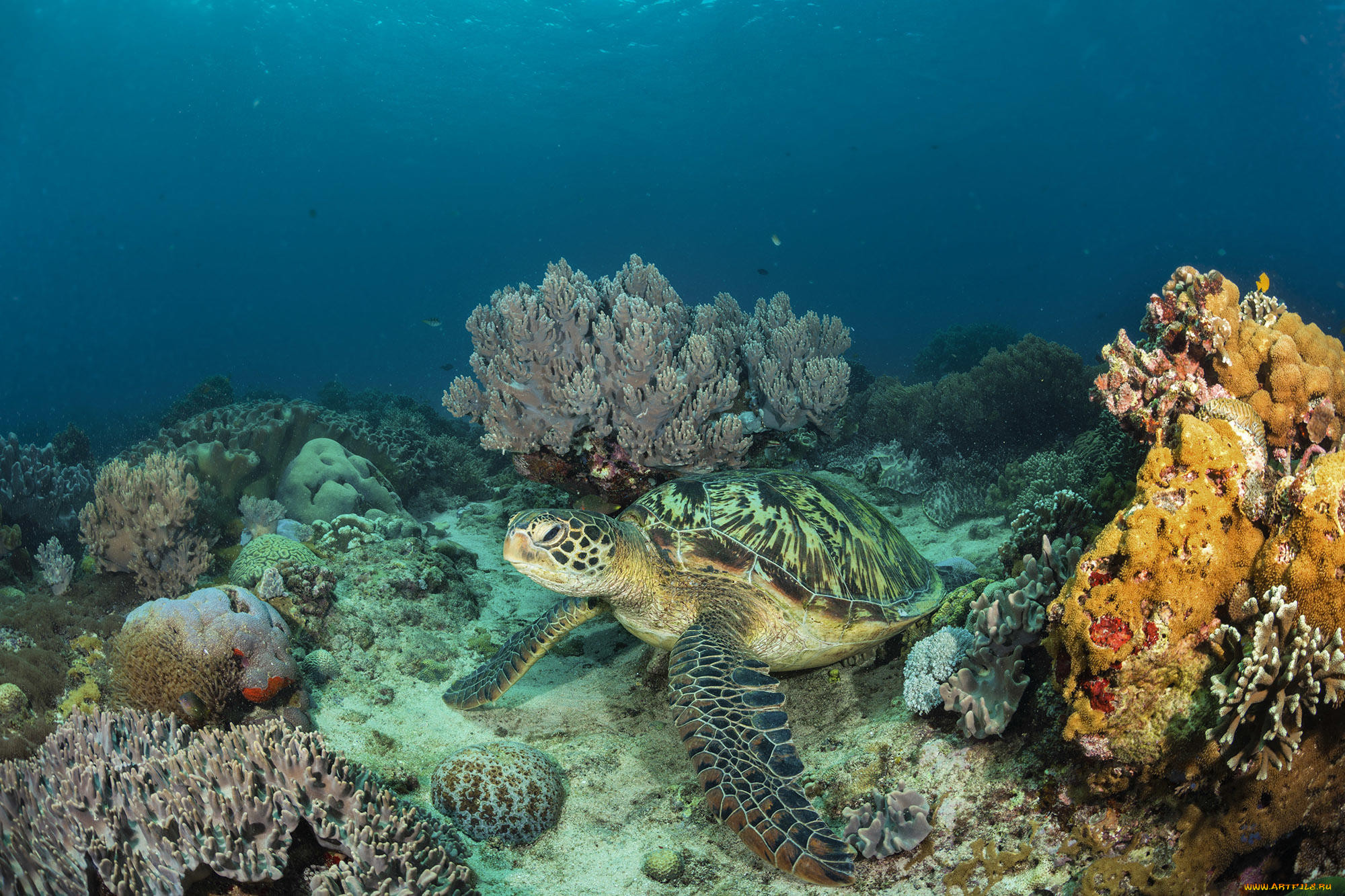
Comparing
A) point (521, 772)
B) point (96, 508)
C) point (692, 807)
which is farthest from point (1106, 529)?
point (96, 508)

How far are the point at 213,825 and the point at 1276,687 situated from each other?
10.8 feet

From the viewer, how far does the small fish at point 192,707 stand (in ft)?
9.52

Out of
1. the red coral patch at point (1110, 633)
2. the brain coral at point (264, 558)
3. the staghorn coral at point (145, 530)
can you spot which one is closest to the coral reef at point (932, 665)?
the red coral patch at point (1110, 633)

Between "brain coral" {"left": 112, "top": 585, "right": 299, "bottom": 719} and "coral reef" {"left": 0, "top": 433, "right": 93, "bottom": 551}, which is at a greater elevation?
"brain coral" {"left": 112, "top": 585, "right": 299, "bottom": 719}

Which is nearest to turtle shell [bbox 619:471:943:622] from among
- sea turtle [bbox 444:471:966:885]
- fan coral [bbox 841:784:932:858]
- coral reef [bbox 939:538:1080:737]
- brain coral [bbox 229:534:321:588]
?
sea turtle [bbox 444:471:966:885]

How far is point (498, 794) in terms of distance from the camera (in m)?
2.63

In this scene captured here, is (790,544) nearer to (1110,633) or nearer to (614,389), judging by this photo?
(1110,633)

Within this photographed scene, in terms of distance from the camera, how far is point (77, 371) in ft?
206

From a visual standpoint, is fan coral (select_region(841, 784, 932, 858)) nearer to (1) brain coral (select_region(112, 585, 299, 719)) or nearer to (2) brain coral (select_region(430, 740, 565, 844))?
(2) brain coral (select_region(430, 740, 565, 844))

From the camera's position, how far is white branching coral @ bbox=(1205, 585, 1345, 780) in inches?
62.2

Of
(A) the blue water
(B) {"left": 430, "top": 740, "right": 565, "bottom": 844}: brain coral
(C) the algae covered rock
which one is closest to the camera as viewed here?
(B) {"left": 430, "top": 740, "right": 565, "bottom": 844}: brain coral

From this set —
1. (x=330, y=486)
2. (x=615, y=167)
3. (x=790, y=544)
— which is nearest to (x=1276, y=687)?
(x=790, y=544)

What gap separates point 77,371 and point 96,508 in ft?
278

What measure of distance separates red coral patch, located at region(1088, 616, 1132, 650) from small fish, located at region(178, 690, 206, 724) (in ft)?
13.2
